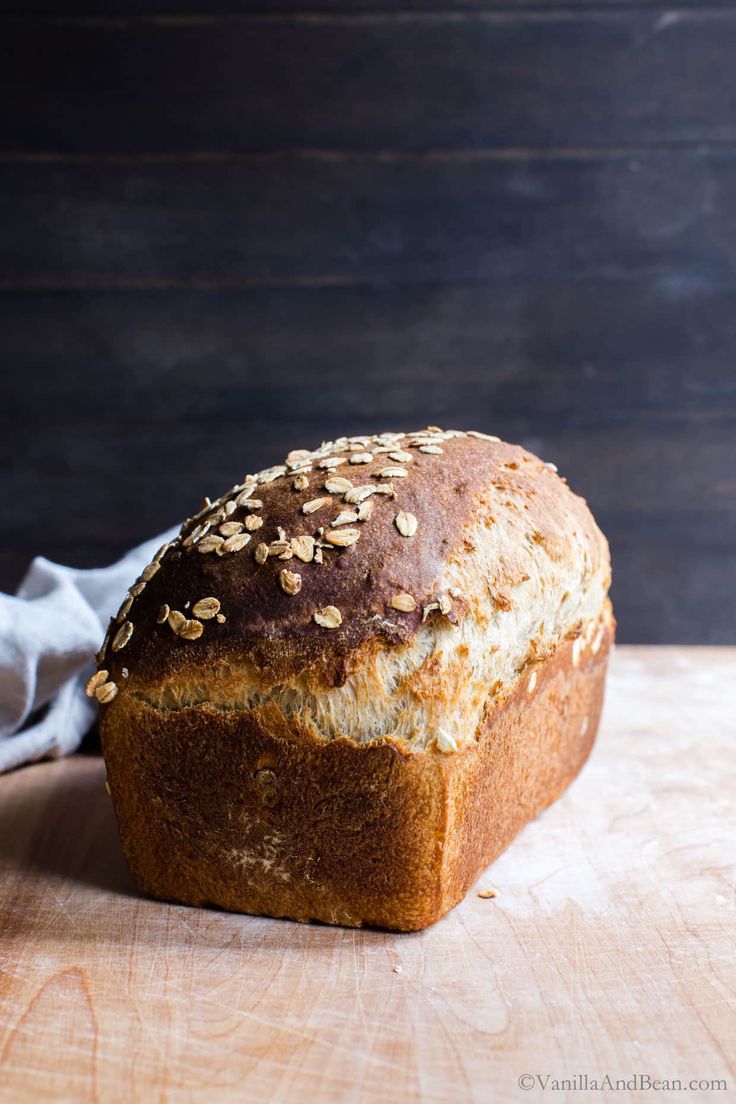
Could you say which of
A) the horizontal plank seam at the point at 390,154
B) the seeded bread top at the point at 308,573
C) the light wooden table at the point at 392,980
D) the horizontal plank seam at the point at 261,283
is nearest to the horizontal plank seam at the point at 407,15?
the horizontal plank seam at the point at 390,154

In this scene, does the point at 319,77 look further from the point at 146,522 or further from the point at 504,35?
the point at 146,522

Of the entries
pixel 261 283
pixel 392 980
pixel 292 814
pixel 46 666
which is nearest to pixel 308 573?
pixel 292 814

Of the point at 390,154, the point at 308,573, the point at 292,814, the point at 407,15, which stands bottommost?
the point at 292,814

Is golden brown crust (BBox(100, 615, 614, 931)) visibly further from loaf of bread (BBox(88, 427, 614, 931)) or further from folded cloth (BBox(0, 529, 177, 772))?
folded cloth (BBox(0, 529, 177, 772))

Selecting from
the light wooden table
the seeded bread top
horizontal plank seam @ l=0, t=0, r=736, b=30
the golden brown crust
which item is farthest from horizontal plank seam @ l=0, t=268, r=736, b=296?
the golden brown crust

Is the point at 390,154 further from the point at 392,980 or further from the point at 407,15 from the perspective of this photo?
the point at 392,980

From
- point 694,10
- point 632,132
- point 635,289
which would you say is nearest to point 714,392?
point 635,289

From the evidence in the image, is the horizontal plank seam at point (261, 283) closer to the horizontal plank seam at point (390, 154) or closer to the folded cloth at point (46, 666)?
the horizontal plank seam at point (390, 154)
